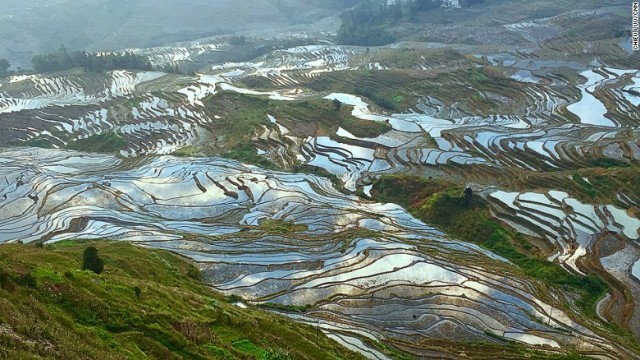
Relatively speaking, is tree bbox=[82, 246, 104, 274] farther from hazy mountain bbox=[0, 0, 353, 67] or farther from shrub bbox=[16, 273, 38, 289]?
hazy mountain bbox=[0, 0, 353, 67]

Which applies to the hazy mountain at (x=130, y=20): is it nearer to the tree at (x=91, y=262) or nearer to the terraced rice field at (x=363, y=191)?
the terraced rice field at (x=363, y=191)

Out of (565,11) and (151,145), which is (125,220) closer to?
(151,145)

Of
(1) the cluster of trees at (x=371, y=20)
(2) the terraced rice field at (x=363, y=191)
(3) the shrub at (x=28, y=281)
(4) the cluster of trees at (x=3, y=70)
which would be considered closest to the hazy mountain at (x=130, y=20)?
(4) the cluster of trees at (x=3, y=70)

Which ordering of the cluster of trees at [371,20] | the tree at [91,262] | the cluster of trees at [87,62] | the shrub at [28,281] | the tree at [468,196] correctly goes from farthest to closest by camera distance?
the cluster of trees at [371,20], the cluster of trees at [87,62], the tree at [468,196], the tree at [91,262], the shrub at [28,281]

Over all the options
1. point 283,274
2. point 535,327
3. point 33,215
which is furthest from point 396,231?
point 33,215

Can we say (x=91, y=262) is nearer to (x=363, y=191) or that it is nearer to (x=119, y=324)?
(x=119, y=324)

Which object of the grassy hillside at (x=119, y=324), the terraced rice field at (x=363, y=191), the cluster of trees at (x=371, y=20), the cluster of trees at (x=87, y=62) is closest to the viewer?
the grassy hillside at (x=119, y=324)

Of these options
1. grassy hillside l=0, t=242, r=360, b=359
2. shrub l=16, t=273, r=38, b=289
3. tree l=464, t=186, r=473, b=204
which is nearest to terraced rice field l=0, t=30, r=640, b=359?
tree l=464, t=186, r=473, b=204
